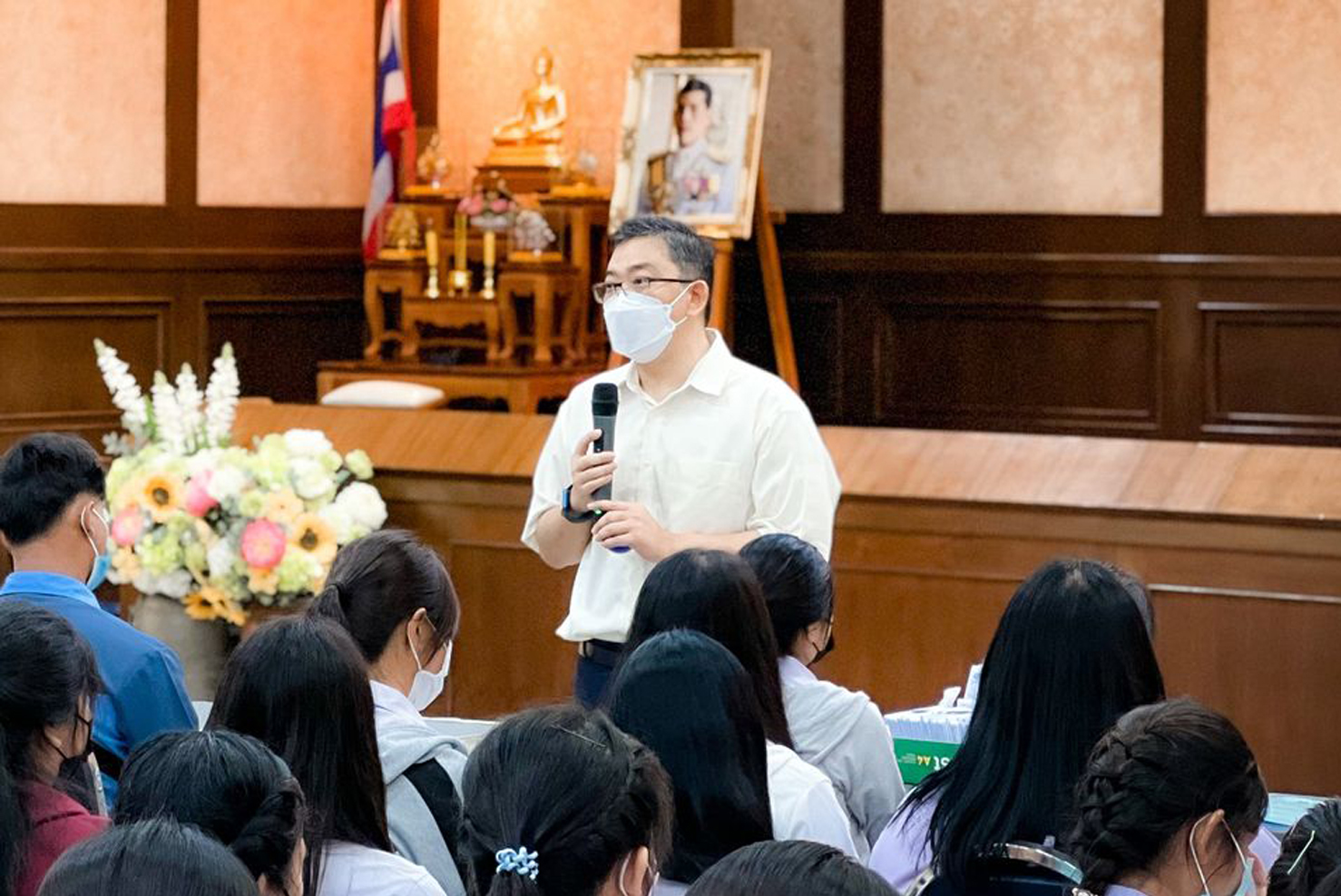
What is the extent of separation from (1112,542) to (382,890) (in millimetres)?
3217

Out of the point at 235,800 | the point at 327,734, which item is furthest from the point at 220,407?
the point at 235,800

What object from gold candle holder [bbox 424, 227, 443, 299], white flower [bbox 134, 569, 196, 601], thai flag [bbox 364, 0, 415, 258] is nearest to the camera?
white flower [bbox 134, 569, 196, 601]

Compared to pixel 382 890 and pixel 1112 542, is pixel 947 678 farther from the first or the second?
pixel 382 890

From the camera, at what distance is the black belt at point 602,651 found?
3.95 metres

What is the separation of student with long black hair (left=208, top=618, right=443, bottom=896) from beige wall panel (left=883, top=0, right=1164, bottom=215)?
727cm

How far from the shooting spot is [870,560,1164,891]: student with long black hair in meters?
2.67

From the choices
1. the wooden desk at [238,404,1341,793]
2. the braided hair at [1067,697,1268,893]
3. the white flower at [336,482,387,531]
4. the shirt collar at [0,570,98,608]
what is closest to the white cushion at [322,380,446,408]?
the wooden desk at [238,404,1341,793]

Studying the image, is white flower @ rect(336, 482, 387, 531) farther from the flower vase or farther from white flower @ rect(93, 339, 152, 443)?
white flower @ rect(93, 339, 152, 443)

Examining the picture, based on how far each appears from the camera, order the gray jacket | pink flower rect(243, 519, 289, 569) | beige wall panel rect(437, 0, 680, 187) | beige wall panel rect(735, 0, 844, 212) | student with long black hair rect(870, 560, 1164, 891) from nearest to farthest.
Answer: student with long black hair rect(870, 560, 1164, 891), the gray jacket, pink flower rect(243, 519, 289, 569), beige wall panel rect(735, 0, 844, 212), beige wall panel rect(437, 0, 680, 187)

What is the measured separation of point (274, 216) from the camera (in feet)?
32.6

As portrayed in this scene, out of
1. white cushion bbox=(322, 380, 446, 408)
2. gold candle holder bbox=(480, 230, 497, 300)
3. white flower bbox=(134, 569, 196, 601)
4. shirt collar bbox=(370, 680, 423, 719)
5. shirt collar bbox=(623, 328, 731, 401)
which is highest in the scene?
gold candle holder bbox=(480, 230, 497, 300)

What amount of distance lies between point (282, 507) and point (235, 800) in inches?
134

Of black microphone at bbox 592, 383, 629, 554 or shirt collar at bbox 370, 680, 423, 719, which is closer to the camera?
shirt collar at bbox 370, 680, 423, 719

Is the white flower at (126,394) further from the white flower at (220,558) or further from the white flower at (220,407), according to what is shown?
the white flower at (220,558)
